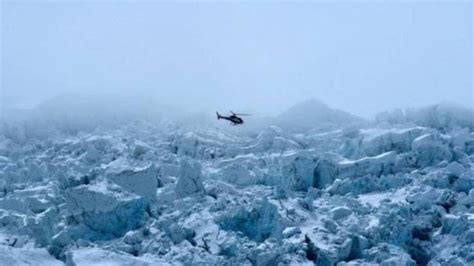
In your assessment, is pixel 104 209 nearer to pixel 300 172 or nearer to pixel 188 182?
pixel 188 182

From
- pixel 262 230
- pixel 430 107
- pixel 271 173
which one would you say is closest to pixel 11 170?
pixel 271 173

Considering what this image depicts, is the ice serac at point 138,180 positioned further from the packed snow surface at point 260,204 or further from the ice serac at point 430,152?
the ice serac at point 430,152

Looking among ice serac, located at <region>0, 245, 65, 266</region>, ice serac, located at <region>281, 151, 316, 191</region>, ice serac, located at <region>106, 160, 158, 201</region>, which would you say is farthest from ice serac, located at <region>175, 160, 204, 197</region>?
ice serac, located at <region>0, 245, 65, 266</region>

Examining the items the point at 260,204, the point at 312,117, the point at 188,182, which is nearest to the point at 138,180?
the point at 188,182

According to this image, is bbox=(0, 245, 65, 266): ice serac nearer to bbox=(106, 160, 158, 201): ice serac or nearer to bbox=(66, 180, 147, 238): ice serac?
bbox=(66, 180, 147, 238): ice serac

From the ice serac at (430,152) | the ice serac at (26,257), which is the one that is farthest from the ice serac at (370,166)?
the ice serac at (26,257)
